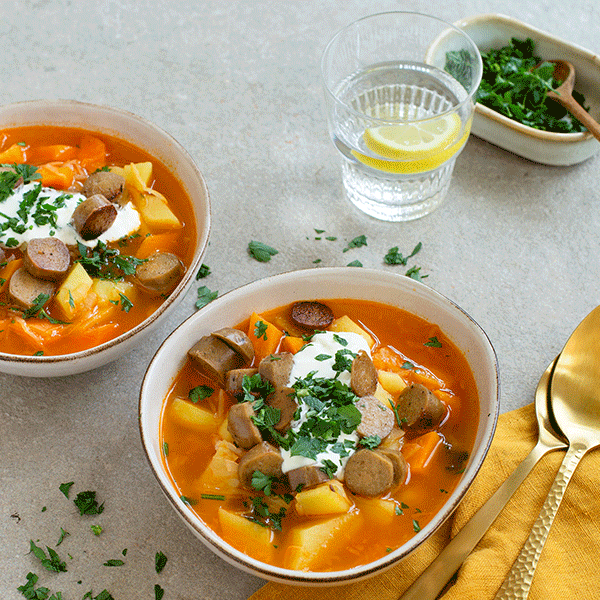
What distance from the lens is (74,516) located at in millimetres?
2367

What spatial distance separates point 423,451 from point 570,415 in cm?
61

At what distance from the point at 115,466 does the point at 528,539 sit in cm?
136

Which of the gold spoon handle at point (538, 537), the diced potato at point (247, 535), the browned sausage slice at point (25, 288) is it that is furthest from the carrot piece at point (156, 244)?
the gold spoon handle at point (538, 537)

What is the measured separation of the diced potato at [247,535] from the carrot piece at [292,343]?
569 millimetres

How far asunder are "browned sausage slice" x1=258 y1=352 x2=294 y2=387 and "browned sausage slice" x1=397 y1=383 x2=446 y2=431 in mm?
361

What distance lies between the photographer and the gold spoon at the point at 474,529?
2.12 metres

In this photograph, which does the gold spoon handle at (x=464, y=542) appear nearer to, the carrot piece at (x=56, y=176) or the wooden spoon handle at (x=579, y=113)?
the wooden spoon handle at (x=579, y=113)

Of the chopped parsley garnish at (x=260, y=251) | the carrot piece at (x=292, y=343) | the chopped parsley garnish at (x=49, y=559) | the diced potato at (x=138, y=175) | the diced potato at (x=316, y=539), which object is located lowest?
the chopped parsley garnish at (x=49, y=559)

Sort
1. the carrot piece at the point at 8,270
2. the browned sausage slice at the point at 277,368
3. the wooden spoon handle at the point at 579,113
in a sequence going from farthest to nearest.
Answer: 1. the wooden spoon handle at the point at 579,113
2. the carrot piece at the point at 8,270
3. the browned sausage slice at the point at 277,368

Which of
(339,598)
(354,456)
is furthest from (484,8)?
(339,598)

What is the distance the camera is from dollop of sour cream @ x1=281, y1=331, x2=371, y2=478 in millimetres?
2061

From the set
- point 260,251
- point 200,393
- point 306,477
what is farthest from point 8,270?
point 306,477

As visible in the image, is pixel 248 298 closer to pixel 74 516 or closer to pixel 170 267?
pixel 170 267

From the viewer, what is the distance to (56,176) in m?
2.75
